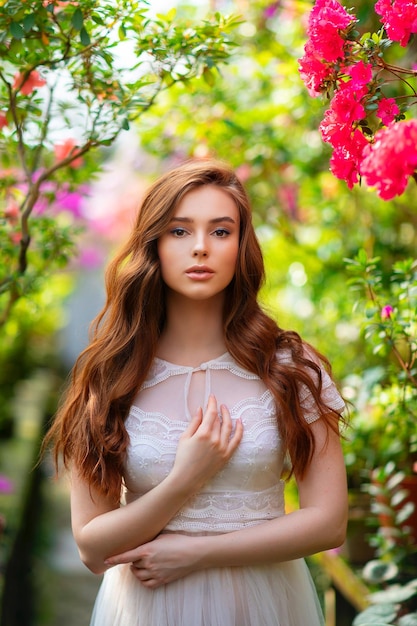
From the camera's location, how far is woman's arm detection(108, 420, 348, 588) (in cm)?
188

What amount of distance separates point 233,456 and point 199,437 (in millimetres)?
117

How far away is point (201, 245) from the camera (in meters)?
1.94

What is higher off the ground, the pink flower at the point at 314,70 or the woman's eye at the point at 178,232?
the pink flower at the point at 314,70

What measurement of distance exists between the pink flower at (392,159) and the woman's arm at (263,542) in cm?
72

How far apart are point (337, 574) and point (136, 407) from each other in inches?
81.9

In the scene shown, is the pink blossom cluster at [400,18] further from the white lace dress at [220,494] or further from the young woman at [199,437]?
the white lace dress at [220,494]

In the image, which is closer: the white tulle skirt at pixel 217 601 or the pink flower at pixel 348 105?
the pink flower at pixel 348 105

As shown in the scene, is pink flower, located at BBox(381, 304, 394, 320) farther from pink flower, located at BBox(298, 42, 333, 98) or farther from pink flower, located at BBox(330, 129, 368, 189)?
pink flower, located at BBox(298, 42, 333, 98)

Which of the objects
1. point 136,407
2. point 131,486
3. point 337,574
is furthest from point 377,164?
point 337,574

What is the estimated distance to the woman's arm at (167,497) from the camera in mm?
1866

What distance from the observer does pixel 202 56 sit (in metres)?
2.49

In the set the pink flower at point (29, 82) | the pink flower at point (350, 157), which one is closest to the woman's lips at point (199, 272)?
the pink flower at point (350, 157)

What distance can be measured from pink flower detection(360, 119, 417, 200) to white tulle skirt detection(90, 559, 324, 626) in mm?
1000


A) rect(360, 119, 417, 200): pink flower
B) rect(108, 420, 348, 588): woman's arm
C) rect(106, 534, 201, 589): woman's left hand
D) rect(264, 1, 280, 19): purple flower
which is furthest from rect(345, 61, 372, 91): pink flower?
rect(264, 1, 280, 19): purple flower
